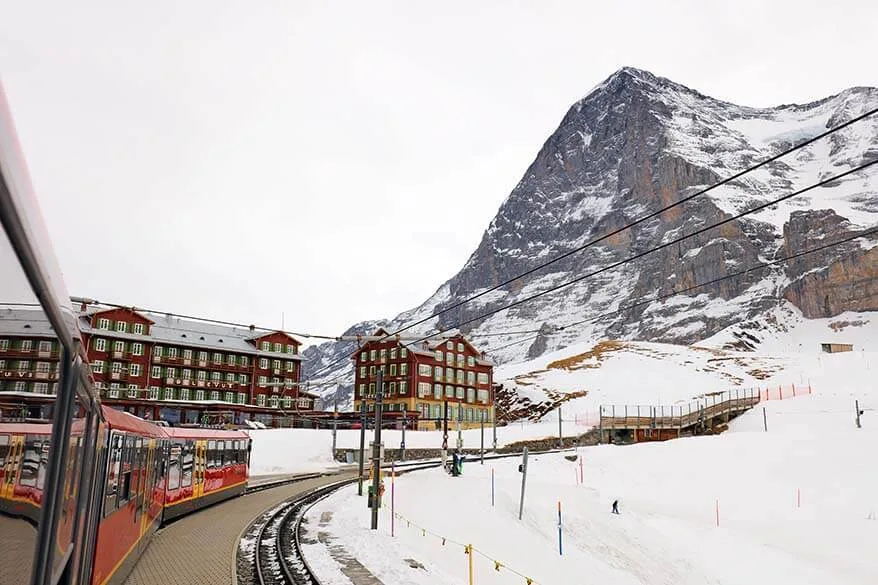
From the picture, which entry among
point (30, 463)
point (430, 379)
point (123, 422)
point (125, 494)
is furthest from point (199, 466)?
point (430, 379)

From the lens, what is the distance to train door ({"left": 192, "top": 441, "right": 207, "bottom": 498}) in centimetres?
2491

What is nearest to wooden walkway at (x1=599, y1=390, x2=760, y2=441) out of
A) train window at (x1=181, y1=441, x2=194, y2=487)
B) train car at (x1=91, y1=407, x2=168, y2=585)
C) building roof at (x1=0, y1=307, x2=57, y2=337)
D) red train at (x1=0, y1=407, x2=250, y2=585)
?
red train at (x1=0, y1=407, x2=250, y2=585)

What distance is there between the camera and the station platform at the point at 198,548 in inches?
604

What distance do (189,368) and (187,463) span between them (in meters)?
55.0

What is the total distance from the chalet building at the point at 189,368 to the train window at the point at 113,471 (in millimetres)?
47137

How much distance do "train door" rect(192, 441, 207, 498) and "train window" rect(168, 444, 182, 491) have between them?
1.91m

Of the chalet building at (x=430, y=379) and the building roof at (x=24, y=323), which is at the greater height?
the chalet building at (x=430, y=379)

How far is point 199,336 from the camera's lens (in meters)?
77.7

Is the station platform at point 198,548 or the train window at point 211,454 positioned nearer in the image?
the station platform at point 198,548

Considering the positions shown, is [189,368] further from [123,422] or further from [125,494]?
[123,422]

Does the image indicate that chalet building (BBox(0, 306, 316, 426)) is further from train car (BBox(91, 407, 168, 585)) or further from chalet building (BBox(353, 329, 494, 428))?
train car (BBox(91, 407, 168, 585))

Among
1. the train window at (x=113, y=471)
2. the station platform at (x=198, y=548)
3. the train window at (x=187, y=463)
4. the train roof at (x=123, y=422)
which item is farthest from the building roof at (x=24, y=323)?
the train window at (x=187, y=463)

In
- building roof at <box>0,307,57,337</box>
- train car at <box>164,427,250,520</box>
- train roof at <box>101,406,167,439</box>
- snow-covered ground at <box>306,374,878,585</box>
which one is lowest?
snow-covered ground at <box>306,374,878,585</box>

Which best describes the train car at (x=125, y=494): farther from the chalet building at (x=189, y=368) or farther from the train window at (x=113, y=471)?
the chalet building at (x=189, y=368)
